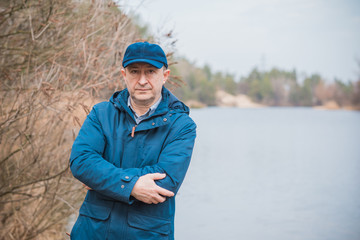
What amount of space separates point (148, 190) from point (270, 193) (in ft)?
40.2

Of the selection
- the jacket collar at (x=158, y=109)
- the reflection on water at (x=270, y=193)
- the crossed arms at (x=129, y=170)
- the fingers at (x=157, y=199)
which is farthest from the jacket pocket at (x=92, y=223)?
the reflection on water at (x=270, y=193)

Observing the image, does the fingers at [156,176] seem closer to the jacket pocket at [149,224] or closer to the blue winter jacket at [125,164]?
the blue winter jacket at [125,164]

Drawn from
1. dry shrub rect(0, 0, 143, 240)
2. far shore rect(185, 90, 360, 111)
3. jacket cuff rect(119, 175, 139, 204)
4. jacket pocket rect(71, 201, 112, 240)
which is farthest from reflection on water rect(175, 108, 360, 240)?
far shore rect(185, 90, 360, 111)

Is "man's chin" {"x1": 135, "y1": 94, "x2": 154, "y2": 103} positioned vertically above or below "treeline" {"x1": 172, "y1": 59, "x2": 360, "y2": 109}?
below

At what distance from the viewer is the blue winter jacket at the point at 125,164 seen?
2227 millimetres

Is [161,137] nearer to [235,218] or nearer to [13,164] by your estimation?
[13,164]

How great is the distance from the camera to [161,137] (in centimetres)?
237

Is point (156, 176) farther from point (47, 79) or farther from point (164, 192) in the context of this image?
point (47, 79)

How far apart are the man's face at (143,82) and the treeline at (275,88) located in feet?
209

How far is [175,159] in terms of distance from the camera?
2307 mm

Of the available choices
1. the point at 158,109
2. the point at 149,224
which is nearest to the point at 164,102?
the point at 158,109

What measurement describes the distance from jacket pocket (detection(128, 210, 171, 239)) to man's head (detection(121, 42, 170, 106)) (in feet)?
2.12

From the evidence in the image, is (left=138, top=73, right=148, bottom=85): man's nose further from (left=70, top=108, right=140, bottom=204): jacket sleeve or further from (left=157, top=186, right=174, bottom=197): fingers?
(left=157, top=186, right=174, bottom=197): fingers

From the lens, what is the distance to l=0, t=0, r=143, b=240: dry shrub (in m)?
4.19
